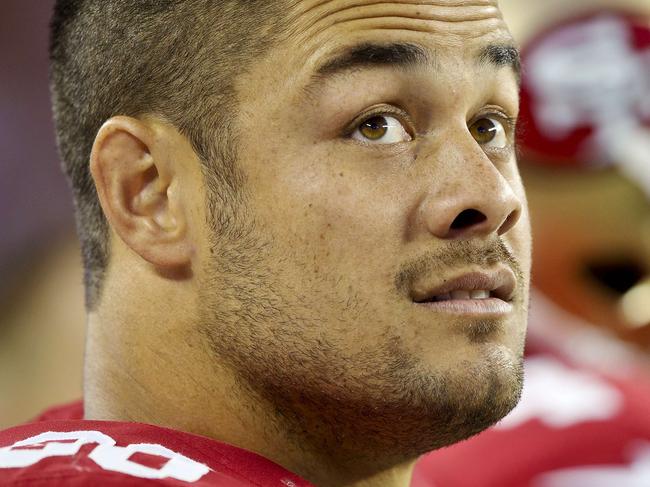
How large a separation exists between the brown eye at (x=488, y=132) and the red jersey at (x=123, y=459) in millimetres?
561

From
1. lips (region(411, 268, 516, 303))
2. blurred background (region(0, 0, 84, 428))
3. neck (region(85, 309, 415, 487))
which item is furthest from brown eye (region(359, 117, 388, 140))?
blurred background (region(0, 0, 84, 428))

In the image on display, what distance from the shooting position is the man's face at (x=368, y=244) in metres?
1.55

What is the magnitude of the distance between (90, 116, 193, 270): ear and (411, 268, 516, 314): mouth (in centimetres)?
35

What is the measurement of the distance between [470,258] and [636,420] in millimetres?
1309

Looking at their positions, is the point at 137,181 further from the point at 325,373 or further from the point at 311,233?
the point at 325,373

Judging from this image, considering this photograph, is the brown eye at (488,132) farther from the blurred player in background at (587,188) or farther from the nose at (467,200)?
the blurred player in background at (587,188)

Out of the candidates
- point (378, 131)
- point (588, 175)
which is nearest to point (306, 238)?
point (378, 131)

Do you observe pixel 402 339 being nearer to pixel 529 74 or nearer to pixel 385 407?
pixel 385 407

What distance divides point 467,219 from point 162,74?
0.48m

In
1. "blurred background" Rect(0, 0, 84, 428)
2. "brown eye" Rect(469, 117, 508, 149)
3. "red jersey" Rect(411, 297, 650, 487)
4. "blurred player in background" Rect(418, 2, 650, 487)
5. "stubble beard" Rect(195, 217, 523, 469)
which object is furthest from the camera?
"blurred background" Rect(0, 0, 84, 428)

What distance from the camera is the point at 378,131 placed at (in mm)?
1604

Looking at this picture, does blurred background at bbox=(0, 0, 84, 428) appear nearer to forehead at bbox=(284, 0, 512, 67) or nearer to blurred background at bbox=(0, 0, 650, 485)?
blurred background at bbox=(0, 0, 650, 485)

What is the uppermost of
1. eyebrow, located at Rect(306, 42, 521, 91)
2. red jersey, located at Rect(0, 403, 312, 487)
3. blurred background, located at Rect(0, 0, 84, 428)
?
blurred background, located at Rect(0, 0, 84, 428)

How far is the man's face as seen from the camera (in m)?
1.55
